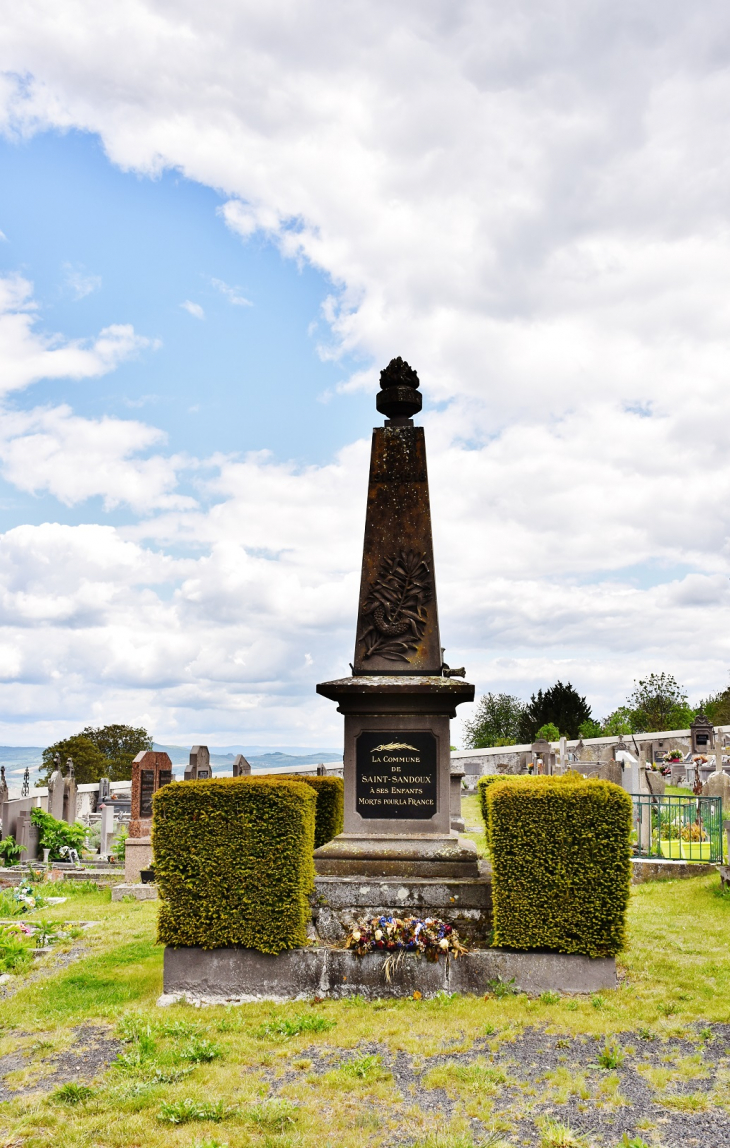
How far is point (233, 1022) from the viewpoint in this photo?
6.47 m

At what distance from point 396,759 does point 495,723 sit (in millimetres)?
53628

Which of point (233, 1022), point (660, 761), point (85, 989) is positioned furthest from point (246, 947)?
point (660, 761)

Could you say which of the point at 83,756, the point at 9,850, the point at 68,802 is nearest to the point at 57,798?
the point at 68,802

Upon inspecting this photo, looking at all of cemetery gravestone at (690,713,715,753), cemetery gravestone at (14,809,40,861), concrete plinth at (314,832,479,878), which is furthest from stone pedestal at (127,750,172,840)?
cemetery gravestone at (690,713,715,753)

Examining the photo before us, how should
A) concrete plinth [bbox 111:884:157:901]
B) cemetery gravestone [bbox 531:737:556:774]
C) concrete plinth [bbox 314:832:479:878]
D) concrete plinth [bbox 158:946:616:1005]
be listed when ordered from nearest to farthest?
concrete plinth [bbox 158:946:616:1005]
concrete plinth [bbox 314:832:479:878]
concrete plinth [bbox 111:884:157:901]
cemetery gravestone [bbox 531:737:556:774]

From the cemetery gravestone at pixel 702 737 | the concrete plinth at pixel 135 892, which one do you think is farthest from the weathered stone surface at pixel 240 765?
the cemetery gravestone at pixel 702 737

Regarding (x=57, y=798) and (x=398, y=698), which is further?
(x=57, y=798)

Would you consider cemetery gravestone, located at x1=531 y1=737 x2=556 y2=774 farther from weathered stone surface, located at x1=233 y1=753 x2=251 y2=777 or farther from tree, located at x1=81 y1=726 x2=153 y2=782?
tree, located at x1=81 y1=726 x2=153 y2=782

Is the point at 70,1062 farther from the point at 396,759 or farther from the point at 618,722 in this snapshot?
the point at 618,722

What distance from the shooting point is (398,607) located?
364 inches

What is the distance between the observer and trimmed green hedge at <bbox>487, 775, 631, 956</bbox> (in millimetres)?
7074

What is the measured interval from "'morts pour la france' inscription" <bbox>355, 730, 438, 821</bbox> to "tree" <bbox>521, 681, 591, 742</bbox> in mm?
47241

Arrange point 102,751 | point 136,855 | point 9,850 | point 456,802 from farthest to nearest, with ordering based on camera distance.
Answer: point 102,751, point 456,802, point 9,850, point 136,855

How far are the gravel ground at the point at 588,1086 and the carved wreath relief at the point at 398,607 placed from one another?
163 inches
